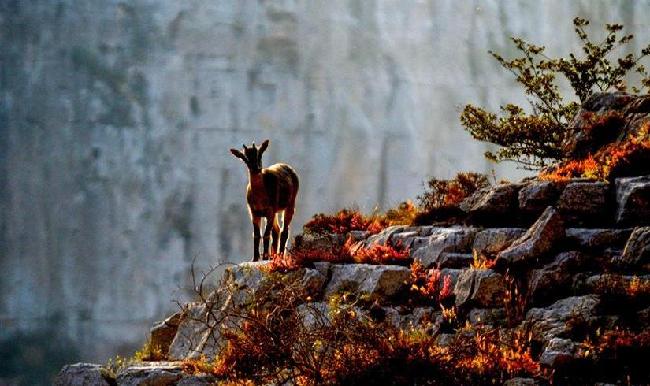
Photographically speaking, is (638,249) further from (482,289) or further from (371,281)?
(371,281)

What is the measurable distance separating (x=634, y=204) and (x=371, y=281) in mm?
5021

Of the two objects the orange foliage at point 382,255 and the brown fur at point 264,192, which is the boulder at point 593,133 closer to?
the orange foliage at point 382,255

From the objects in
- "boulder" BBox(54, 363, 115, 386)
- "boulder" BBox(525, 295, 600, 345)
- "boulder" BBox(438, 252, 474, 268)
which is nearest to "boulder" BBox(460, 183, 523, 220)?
"boulder" BBox(438, 252, 474, 268)

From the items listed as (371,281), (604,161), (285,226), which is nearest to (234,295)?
Result: (371,281)

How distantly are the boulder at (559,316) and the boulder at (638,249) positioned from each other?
1293 millimetres

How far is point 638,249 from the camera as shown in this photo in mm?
15062

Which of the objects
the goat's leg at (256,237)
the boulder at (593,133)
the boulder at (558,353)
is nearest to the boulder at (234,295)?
the goat's leg at (256,237)

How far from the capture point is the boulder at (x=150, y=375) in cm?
1459

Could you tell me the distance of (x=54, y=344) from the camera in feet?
198

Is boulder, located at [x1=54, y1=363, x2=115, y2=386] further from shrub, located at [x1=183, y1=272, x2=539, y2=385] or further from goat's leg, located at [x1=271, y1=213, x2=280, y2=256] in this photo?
goat's leg, located at [x1=271, y1=213, x2=280, y2=256]

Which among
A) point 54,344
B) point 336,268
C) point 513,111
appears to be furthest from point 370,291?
point 54,344

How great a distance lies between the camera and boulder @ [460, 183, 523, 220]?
1838 cm

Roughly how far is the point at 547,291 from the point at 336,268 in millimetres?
5004

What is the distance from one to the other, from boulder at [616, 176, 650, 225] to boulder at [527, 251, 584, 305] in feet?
5.49
